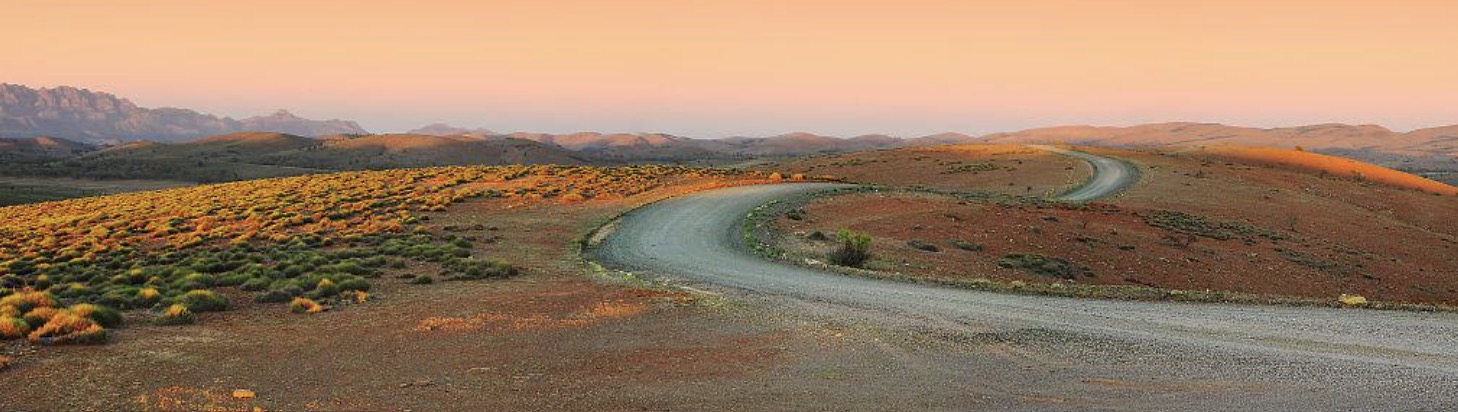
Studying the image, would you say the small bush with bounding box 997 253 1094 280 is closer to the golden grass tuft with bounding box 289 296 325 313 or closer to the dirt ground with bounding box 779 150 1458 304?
the dirt ground with bounding box 779 150 1458 304

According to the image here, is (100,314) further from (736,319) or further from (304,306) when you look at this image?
(736,319)

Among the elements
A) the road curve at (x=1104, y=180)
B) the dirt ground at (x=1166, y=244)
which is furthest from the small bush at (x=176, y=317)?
the road curve at (x=1104, y=180)

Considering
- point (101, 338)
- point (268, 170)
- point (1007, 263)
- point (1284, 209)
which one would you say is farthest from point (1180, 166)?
point (268, 170)

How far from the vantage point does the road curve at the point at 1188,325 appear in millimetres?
10859

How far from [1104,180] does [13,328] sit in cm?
7033

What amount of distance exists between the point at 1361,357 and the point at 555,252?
21.5 metres

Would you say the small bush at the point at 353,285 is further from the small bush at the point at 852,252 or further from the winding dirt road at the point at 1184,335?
the small bush at the point at 852,252

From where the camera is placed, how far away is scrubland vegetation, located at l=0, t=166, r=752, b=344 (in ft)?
53.2

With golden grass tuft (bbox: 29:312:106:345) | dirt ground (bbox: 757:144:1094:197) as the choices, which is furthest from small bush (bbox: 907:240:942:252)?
dirt ground (bbox: 757:144:1094:197)

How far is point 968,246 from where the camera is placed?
30688mm

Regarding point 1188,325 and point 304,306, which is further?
point 304,306

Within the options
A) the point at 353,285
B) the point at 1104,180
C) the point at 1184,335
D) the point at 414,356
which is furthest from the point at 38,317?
the point at 1104,180

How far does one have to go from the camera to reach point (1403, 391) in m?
10.0

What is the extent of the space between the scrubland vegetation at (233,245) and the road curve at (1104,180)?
27598mm
